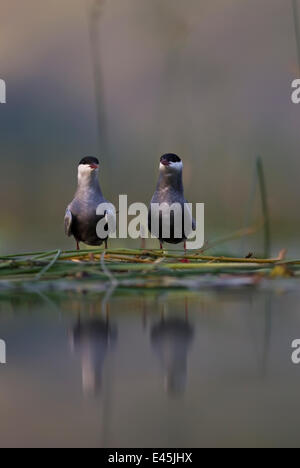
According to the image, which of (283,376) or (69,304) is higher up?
(69,304)

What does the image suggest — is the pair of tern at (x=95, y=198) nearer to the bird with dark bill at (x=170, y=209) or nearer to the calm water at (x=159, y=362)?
the bird with dark bill at (x=170, y=209)

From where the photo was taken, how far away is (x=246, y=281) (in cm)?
251

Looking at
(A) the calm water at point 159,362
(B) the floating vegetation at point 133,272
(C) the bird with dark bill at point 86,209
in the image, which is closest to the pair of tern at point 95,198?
(C) the bird with dark bill at point 86,209

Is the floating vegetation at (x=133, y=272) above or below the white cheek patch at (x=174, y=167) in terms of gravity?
below

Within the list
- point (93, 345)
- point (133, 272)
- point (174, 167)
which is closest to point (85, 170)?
point (174, 167)

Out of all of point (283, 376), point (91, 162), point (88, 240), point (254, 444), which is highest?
point (91, 162)

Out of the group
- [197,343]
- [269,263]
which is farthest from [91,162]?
[197,343]

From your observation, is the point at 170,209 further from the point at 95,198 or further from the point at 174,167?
the point at 95,198

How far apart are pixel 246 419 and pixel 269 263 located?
1943 millimetres

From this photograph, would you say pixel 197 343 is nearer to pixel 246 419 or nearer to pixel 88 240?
pixel 246 419

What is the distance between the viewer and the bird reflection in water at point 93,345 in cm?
135

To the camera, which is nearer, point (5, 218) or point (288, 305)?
point (288, 305)

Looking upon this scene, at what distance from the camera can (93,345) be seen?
5.37ft

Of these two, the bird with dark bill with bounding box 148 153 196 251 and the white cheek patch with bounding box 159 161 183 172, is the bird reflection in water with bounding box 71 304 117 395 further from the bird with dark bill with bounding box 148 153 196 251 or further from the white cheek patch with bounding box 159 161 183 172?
the white cheek patch with bounding box 159 161 183 172
